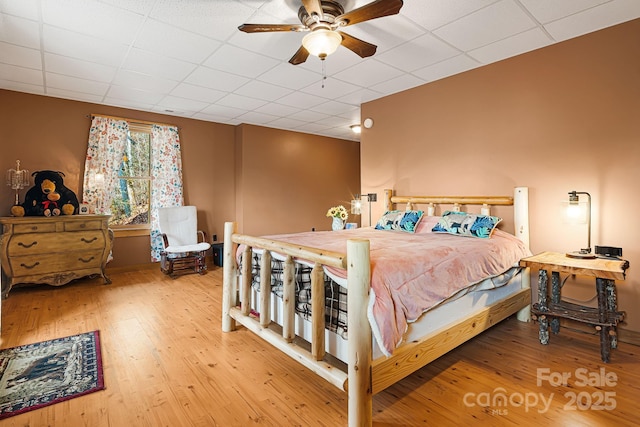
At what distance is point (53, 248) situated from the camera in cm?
394

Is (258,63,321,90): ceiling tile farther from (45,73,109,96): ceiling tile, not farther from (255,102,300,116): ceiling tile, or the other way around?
(45,73,109,96): ceiling tile

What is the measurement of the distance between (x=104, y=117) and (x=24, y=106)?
0.86m

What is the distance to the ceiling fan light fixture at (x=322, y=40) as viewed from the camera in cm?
216

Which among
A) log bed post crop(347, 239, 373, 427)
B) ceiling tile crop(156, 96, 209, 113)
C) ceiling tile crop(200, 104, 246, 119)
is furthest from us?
ceiling tile crop(200, 104, 246, 119)

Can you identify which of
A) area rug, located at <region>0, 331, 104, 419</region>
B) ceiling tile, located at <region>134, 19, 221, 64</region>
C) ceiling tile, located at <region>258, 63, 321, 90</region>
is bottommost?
area rug, located at <region>0, 331, 104, 419</region>

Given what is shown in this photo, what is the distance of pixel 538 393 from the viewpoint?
6.40ft

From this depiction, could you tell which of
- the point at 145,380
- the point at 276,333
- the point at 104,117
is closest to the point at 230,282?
the point at 276,333

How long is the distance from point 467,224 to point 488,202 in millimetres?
491

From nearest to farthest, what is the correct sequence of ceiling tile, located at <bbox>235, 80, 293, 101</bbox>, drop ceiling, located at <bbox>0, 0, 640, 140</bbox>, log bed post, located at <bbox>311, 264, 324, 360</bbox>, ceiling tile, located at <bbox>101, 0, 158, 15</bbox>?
1. log bed post, located at <bbox>311, 264, 324, 360</bbox>
2. ceiling tile, located at <bbox>101, 0, 158, 15</bbox>
3. drop ceiling, located at <bbox>0, 0, 640, 140</bbox>
4. ceiling tile, located at <bbox>235, 80, 293, 101</bbox>

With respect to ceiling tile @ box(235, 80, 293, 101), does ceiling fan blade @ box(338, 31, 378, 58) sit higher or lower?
lower

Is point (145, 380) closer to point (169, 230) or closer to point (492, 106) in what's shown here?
point (169, 230)

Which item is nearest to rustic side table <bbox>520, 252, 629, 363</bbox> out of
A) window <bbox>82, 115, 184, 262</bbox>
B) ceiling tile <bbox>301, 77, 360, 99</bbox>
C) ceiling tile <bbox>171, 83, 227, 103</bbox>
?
ceiling tile <bbox>301, 77, 360, 99</bbox>

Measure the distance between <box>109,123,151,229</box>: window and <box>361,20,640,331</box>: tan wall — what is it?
13.5 feet

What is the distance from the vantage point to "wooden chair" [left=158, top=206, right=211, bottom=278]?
4.74 metres
